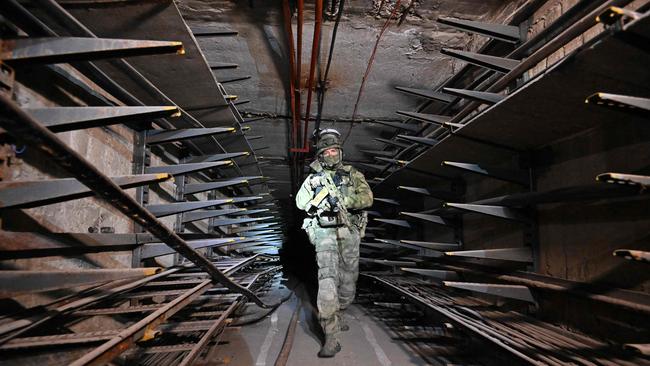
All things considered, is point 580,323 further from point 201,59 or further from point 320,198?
point 201,59

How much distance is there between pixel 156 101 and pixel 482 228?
3175mm

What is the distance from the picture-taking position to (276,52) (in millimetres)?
3646

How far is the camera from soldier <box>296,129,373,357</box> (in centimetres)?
316

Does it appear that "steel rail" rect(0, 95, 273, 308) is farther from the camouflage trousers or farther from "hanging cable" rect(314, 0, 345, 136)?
"hanging cable" rect(314, 0, 345, 136)

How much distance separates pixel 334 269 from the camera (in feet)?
10.9

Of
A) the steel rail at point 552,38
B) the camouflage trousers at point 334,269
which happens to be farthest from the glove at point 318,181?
the steel rail at point 552,38

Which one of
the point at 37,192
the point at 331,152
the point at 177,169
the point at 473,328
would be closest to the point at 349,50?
the point at 331,152

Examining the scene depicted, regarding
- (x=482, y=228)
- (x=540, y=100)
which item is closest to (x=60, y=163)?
(x=540, y=100)

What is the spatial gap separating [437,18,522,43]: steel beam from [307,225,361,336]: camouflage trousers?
2.05 m

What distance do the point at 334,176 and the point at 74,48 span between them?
8.70 ft

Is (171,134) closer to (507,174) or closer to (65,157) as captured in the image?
(65,157)

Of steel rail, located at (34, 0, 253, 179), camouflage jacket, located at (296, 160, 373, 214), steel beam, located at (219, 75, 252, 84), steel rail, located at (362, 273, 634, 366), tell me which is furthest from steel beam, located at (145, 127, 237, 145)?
steel rail, located at (362, 273, 634, 366)

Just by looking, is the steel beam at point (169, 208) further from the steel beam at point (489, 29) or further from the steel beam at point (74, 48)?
the steel beam at point (489, 29)

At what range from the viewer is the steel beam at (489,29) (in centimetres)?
268
